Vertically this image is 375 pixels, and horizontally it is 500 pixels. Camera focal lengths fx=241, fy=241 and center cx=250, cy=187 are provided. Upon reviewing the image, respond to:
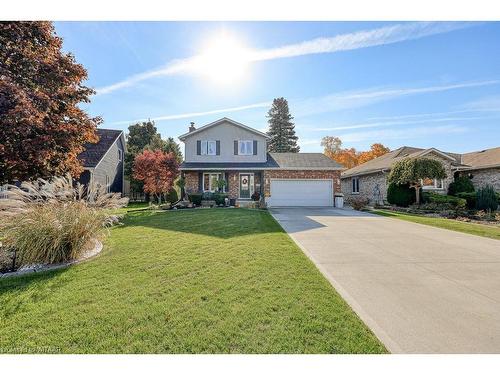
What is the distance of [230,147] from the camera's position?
20.1m

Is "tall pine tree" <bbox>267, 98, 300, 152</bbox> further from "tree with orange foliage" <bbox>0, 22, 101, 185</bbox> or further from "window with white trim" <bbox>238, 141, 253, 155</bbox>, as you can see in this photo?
"tree with orange foliage" <bbox>0, 22, 101, 185</bbox>

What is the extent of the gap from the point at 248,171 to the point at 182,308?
1673 cm

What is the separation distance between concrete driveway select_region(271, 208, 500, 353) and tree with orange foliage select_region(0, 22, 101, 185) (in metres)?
7.18

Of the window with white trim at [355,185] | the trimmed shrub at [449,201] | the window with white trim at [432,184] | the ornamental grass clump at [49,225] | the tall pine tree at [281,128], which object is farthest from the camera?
the tall pine tree at [281,128]

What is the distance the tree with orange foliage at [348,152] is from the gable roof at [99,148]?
1446 inches

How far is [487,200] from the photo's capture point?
48.6ft

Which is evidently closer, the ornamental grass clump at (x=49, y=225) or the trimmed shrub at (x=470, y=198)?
the ornamental grass clump at (x=49, y=225)

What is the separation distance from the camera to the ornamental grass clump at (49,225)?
498cm

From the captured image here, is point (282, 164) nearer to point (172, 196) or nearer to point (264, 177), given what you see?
point (264, 177)

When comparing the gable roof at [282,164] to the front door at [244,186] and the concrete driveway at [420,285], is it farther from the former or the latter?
the concrete driveway at [420,285]

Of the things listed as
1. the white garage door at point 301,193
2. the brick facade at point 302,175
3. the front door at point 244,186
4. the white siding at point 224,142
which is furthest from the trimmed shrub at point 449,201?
the front door at point 244,186

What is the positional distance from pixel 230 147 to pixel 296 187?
6.40 m

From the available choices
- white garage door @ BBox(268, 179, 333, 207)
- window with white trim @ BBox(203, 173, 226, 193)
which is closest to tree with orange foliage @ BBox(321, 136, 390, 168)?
white garage door @ BBox(268, 179, 333, 207)
